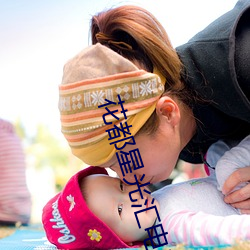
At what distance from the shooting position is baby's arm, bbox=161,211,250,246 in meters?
0.75

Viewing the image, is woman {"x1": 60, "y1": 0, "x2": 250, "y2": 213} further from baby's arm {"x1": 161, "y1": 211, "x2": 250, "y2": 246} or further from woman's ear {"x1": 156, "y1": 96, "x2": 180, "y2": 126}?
baby's arm {"x1": 161, "y1": 211, "x2": 250, "y2": 246}

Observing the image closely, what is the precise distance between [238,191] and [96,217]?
0.31 meters

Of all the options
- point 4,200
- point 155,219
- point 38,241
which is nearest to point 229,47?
point 155,219

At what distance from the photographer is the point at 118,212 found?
0.90 metres

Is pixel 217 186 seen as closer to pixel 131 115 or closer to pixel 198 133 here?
pixel 198 133

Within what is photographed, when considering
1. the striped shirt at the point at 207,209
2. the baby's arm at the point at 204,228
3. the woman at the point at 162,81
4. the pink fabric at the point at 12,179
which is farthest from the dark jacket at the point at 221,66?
the pink fabric at the point at 12,179

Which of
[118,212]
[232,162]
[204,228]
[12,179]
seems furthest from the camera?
[12,179]

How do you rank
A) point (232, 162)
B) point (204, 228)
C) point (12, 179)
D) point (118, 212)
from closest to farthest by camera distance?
1. point (204, 228)
2. point (118, 212)
3. point (232, 162)
4. point (12, 179)

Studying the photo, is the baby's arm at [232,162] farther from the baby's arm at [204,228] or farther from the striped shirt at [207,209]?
the baby's arm at [204,228]

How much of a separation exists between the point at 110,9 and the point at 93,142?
0.98 ft

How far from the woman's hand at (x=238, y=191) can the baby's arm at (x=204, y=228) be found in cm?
13

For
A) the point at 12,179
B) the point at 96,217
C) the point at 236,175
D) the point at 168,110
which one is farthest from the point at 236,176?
the point at 12,179

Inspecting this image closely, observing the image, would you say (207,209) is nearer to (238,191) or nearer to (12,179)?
(238,191)

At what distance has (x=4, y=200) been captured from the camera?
1.60 metres
